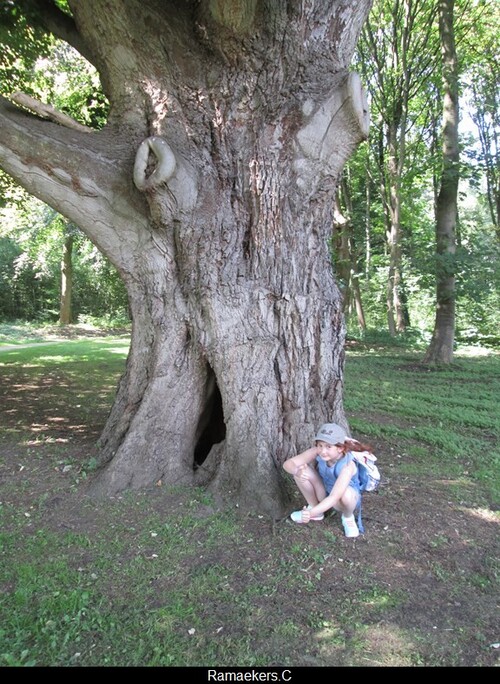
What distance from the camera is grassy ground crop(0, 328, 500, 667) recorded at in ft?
8.10

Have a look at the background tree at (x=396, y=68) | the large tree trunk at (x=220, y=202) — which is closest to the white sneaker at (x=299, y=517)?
the large tree trunk at (x=220, y=202)

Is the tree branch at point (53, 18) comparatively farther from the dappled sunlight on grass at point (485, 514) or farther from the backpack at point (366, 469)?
the dappled sunlight on grass at point (485, 514)

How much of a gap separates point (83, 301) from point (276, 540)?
27.8 m

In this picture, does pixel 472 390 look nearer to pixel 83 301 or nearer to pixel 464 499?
pixel 464 499

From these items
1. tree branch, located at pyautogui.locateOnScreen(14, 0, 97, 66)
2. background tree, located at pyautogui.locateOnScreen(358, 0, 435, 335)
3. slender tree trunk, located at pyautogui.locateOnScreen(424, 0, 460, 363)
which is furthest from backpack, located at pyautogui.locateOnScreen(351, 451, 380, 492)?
background tree, located at pyautogui.locateOnScreen(358, 0, 435, 335)

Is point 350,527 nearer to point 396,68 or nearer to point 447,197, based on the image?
point 447,197

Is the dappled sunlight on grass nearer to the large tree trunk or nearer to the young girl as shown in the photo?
the young girl

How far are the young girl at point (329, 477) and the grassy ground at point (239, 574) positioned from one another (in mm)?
149

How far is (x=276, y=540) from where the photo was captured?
135 inches

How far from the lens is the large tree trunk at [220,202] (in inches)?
163

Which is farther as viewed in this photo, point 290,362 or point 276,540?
point 290,362

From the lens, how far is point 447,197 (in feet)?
37.2

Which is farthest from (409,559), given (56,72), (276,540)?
(56,72)

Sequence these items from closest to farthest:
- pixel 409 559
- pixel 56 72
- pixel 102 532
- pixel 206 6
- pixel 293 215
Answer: pixel 409 559 → pixel 102 532 → pixel 206 6 → pixel 293 215 → pixel 56 72
